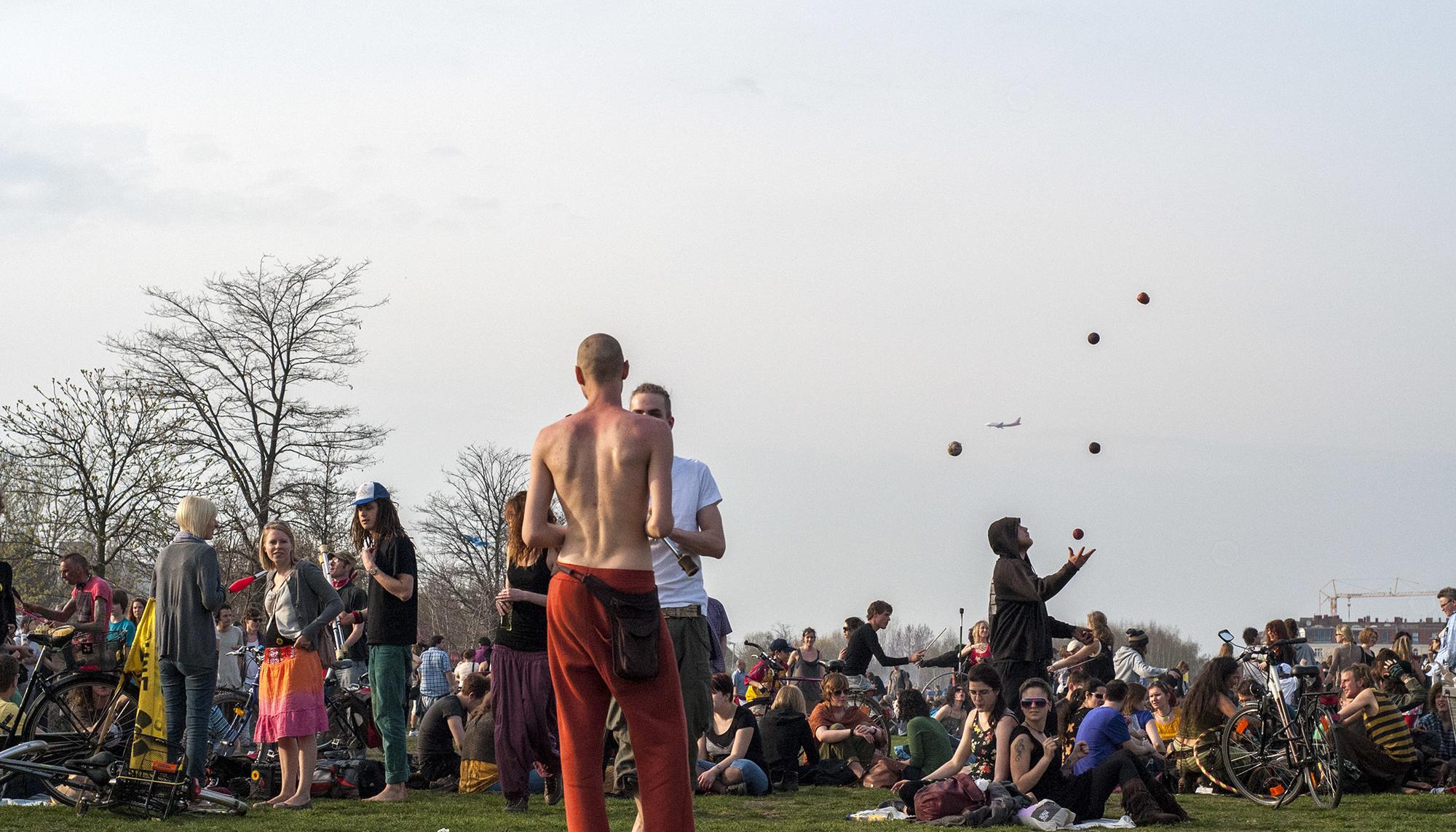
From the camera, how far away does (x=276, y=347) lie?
35219mm

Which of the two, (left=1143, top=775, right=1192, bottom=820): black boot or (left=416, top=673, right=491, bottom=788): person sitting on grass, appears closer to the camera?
(left=1143, top=775, right=1192, bottom=820): black boot

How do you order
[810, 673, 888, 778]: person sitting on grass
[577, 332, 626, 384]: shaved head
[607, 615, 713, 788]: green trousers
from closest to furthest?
[577, 332, 626, 384]: shaved head → [607, 615, 713, 788]: green trousers → [810, 673, 888, 778]: person sitting on grass

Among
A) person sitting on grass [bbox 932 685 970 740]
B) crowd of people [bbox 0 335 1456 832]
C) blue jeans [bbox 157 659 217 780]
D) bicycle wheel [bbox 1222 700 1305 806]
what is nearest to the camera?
crowd of people [bbox 0 335 1456 832]

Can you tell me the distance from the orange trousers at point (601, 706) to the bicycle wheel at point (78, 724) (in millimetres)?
5031

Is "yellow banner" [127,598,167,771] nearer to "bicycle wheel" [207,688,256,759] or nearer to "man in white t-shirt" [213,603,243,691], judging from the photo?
"bicycle wheel" [207,688,256,759]

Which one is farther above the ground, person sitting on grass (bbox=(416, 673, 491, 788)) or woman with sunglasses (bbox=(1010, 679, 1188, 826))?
person sitting on grass (bbox=(416, 673, 491, 788))

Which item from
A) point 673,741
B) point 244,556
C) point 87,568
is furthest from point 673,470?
point 244,556

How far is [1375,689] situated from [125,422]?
97.0ft

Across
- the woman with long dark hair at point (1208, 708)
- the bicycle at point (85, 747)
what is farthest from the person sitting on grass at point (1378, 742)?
the bicycle at point (85, 747)

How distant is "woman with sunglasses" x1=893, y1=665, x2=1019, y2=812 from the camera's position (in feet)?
33.4

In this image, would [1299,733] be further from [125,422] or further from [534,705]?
[125,422]

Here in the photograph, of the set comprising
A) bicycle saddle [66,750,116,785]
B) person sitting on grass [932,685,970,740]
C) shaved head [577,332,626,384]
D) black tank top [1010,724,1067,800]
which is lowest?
black tank top [1010,724,1067,800]

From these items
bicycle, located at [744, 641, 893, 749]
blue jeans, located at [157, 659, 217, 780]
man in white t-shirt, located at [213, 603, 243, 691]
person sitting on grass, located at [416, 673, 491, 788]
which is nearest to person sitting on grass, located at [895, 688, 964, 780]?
bicycle, located at [744, 641, 893, 749]

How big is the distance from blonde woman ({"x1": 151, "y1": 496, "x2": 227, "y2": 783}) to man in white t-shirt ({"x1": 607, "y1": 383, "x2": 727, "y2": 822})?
13.0 feet
